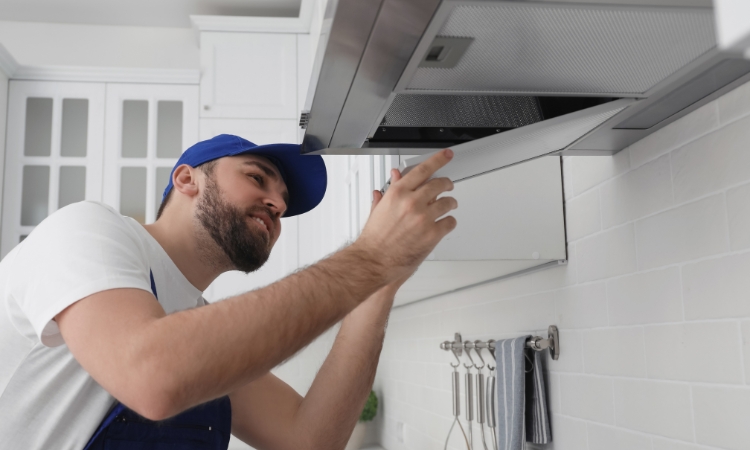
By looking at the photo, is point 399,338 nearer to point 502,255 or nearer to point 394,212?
point 502,255

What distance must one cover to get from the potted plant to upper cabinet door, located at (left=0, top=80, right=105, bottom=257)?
5.20 feet

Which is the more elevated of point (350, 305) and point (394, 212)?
point (394, 212)

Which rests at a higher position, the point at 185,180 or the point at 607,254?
the point at 185,180

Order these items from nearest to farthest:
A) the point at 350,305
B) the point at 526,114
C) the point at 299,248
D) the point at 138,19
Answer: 1. the point at 350,305
2. the point at 526,114
3. the point at 299,248
4. the point at 138,19

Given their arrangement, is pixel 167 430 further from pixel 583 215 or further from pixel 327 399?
pixel 583 215

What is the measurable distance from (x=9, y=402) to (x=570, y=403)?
0.97m

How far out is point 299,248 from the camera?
313 cm

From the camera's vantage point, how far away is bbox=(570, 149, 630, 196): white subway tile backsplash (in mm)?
1146

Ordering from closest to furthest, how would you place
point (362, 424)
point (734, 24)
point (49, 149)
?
1. point (734, 24)
2. point (362, 424)
3. point (49, 149)

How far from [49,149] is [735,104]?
3.06 m

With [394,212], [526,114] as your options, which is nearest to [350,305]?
[394,212]

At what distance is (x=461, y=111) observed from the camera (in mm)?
966

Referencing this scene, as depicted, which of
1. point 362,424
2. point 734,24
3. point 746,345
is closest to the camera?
point 734,24

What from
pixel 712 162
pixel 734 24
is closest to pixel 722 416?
pixel 712 162
